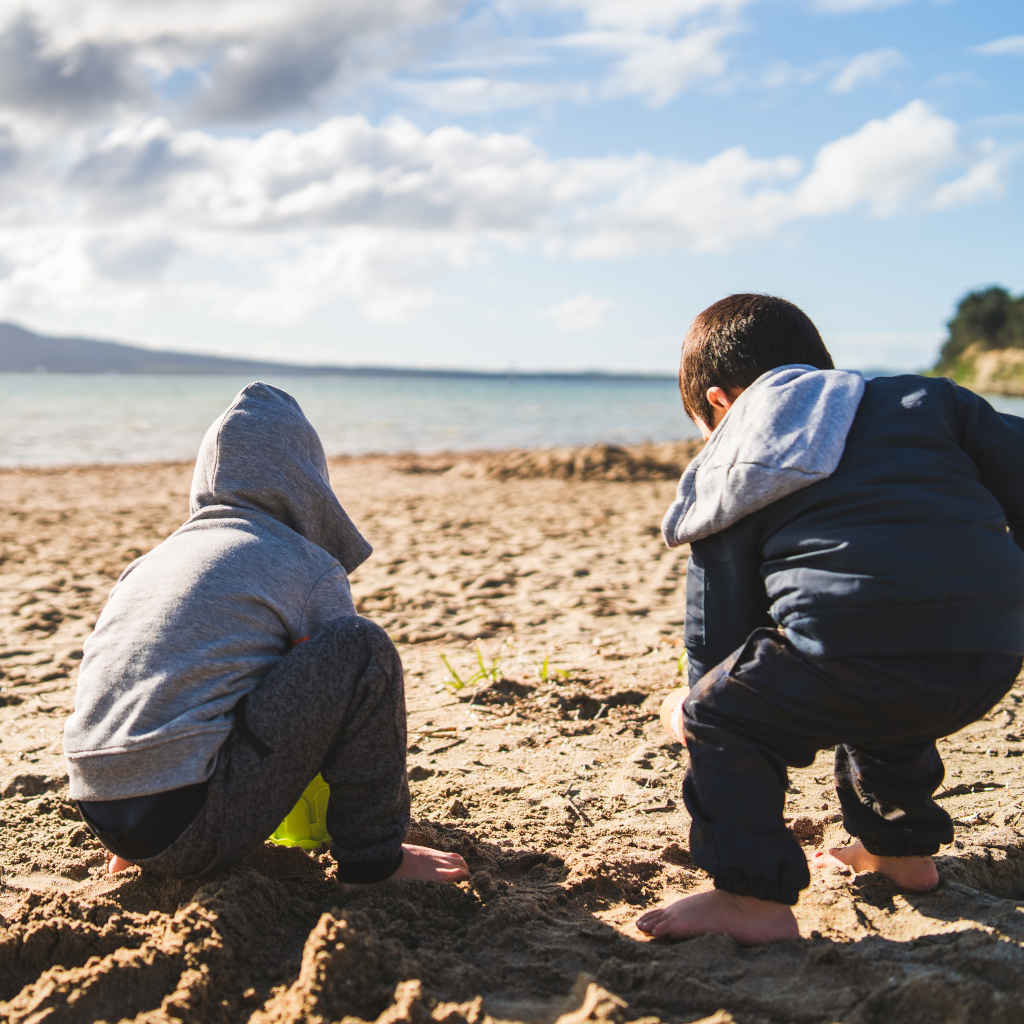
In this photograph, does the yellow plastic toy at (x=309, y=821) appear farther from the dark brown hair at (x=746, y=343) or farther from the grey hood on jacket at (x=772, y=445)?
the dark brown hair at (x=746, y=343)

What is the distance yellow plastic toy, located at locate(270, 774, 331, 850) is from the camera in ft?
7.60

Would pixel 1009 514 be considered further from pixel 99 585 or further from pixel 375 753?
pixel 99 585

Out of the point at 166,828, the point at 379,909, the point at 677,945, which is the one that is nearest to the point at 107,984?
the point at 166,828

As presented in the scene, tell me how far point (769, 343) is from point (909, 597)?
0.65 meters

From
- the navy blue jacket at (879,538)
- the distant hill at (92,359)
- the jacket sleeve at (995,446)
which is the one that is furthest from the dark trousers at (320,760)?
the distant hill at (92,359)

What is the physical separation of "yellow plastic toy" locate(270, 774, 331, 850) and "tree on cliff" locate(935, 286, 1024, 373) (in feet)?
210

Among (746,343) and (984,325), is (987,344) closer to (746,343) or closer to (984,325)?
(984,325)

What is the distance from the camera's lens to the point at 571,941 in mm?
1964

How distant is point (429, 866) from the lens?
2195 millimetres

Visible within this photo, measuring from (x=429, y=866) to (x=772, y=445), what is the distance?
4.00 ft

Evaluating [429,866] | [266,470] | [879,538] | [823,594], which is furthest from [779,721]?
[266,470]

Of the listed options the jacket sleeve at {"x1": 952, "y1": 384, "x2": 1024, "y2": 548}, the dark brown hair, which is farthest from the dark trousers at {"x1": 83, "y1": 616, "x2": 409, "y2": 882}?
the jacket sleeve at {"x1": 952, "y1": 384, "x2": 1024, "y2": 548}

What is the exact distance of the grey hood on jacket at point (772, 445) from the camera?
191cm

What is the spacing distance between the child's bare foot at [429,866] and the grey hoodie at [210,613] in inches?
20.8
